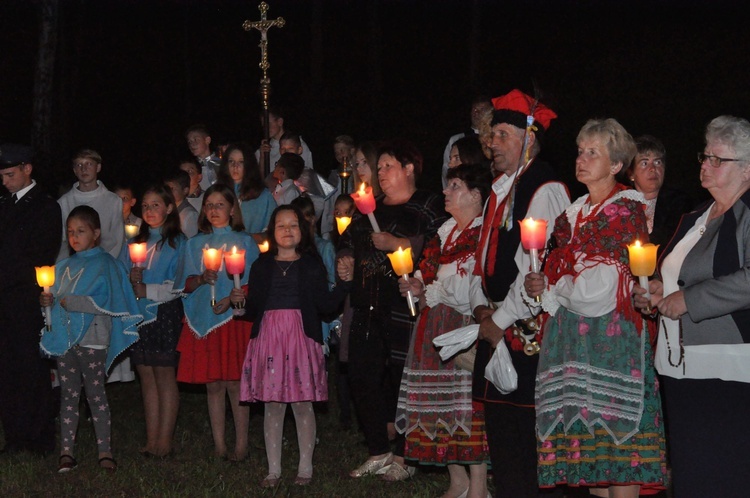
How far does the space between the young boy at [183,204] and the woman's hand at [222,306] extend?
1.44 m

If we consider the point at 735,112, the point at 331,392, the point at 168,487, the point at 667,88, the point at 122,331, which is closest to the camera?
the point at 168,487

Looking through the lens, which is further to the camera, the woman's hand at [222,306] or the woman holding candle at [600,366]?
the woman's hand at [222,306]

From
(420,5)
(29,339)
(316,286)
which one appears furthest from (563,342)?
(420,5)

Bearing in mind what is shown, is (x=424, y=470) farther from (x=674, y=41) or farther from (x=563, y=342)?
(x=674, y=41)

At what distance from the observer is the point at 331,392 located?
11055 mm

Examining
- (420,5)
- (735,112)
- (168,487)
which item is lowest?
(168,487)

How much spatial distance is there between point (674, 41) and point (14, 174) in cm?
1864

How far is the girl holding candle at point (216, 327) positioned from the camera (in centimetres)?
835

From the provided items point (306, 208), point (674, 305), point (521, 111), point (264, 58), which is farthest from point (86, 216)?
point (674, 305)

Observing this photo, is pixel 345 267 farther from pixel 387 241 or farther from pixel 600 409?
pixel 600 409

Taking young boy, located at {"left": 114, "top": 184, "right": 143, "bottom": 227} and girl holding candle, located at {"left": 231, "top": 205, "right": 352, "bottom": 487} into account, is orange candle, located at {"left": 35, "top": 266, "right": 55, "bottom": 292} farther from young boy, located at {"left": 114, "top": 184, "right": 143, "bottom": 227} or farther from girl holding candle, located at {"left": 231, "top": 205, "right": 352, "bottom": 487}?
young boy, located at {"left": 114, "top": 184, "right": 143, "bottom": 227}

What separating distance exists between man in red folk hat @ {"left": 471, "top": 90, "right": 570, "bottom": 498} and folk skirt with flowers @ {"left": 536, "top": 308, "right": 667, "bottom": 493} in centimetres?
21

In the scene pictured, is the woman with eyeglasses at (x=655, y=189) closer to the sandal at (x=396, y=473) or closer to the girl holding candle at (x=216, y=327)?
the sandal at (x=396, y=473)

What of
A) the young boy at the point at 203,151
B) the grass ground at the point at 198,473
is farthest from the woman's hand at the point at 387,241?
the young boy at the point at 203,151
